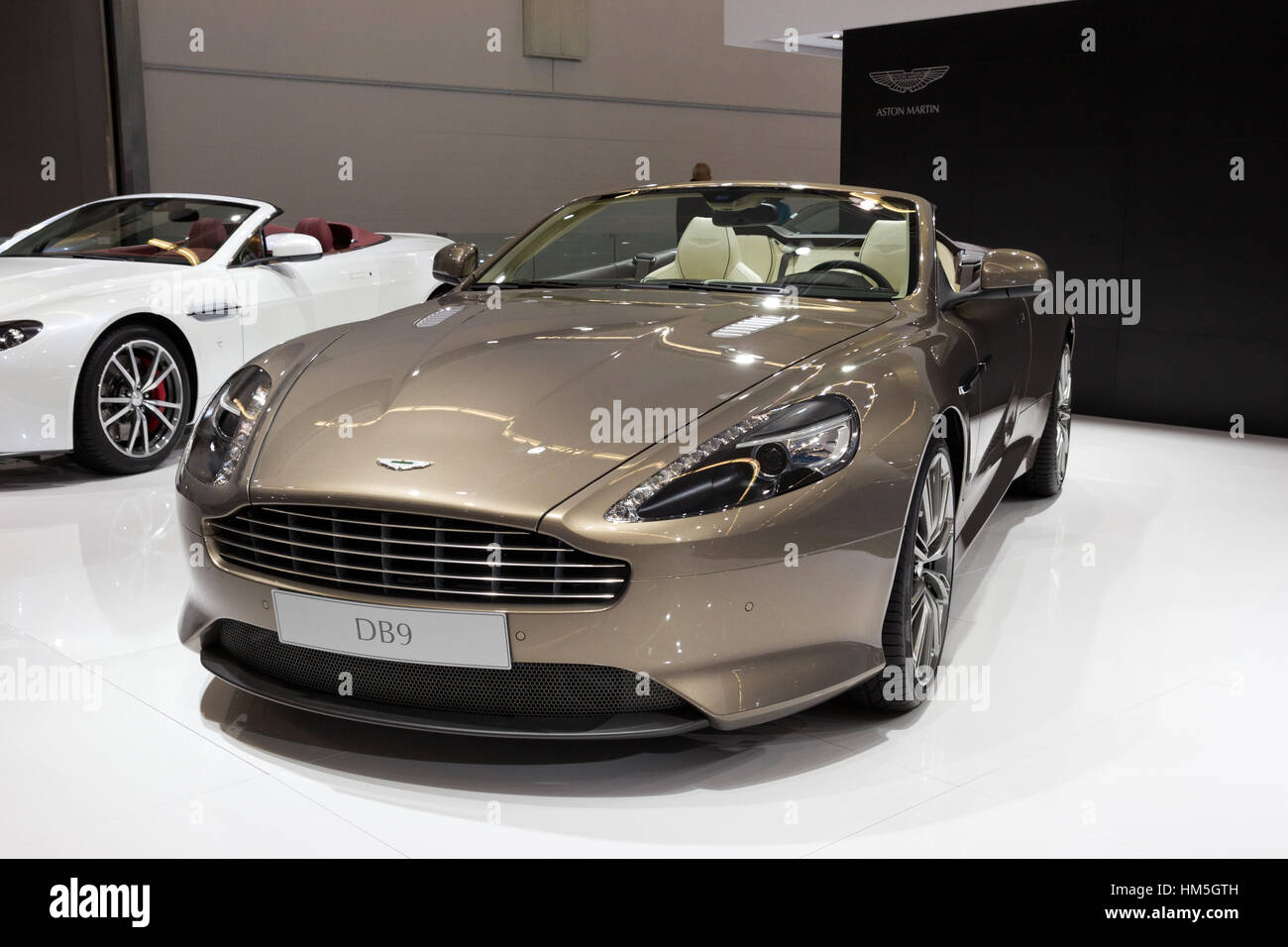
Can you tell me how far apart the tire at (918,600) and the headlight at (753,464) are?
24cm

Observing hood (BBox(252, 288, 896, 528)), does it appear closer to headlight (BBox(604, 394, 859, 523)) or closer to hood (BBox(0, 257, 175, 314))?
headlight (BBox(604, 394, 859, 523))

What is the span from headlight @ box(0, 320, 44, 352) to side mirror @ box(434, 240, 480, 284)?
6.05ft

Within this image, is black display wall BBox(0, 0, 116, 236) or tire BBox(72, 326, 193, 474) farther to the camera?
black display wall BBox(0, 0, 116, 236)

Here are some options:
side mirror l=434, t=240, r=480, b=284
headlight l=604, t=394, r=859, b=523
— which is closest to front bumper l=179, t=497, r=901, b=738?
headlight l=604, t=394, r=859, b=523

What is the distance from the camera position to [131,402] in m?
4.92

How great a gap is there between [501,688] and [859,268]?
5.10ft

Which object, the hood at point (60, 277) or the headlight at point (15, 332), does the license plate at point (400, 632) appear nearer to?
the headlight at point (15, 332)

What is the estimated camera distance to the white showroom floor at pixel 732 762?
2074mm

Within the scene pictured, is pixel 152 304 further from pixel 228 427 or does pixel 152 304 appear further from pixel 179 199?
pixel 228 427

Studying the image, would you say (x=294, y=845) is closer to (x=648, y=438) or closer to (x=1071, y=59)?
(x=648, y=438)

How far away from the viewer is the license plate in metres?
2.05

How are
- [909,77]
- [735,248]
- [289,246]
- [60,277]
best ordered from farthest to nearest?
[909,77], [289,246], [60,277], [735,248]

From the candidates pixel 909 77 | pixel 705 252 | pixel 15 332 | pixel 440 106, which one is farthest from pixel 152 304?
pixel 440 106
